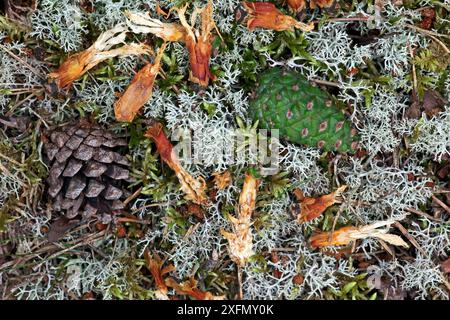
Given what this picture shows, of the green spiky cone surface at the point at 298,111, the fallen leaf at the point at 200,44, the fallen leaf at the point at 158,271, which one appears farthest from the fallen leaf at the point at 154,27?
the fallen leaf at the point at 158,271

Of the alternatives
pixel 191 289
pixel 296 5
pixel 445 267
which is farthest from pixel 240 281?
pixel 296 5

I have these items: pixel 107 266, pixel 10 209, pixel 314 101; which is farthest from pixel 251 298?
pixel 10 209

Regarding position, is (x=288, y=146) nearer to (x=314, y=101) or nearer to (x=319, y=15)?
(x=314, y=101)

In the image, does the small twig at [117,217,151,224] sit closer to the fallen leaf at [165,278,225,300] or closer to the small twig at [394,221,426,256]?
the fallen leaf at [165,278,225,300]

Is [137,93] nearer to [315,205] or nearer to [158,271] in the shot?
[158,271]

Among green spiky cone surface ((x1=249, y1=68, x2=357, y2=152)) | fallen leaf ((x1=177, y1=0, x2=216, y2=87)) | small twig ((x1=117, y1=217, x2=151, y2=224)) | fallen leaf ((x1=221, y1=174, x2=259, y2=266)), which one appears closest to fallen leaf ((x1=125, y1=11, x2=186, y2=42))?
fallen leaf ((x1=177, y1=0, x2=216, y2=87))

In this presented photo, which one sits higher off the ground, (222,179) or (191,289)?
(222,179)
